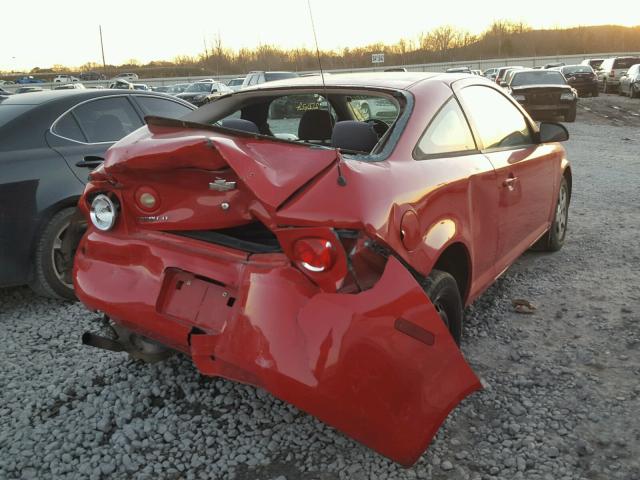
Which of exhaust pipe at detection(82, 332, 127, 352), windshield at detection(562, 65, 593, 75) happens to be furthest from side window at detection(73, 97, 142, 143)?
windshield at detection(562, 65, 593, 75)

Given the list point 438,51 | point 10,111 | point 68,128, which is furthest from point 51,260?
point 438,51

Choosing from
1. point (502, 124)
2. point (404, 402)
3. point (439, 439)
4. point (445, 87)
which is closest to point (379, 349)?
point (404, 402)

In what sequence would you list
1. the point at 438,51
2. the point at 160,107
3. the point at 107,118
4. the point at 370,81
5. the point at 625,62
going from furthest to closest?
1. the point at 438,51
2. the point at 625,62
3. the point at 160,107
4. the point at 107,118
5. the point at 370,81

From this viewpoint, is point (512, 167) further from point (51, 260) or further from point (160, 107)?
point (160, 107)

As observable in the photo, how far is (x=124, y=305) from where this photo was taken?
2.51m

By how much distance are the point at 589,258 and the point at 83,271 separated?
4137 mm

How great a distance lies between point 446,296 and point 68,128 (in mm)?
3331

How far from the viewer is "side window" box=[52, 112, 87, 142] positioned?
4.40 meters

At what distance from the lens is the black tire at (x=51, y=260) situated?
160 inches

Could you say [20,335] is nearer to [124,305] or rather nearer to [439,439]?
[124,305]

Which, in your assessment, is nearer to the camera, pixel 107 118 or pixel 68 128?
pixel 68 128

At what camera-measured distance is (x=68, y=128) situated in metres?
4.49

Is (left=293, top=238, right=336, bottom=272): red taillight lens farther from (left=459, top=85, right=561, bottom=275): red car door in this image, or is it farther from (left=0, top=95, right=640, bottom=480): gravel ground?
(left=459, top=85, right=561, bottom=275): red car door

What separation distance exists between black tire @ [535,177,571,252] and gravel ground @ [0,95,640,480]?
2.85ft
